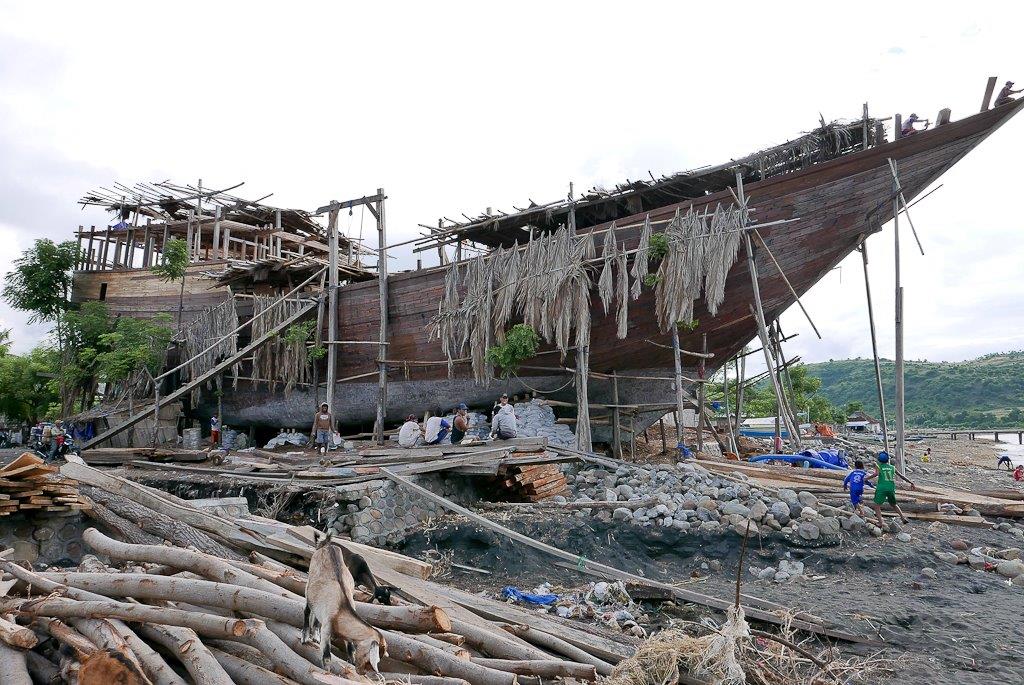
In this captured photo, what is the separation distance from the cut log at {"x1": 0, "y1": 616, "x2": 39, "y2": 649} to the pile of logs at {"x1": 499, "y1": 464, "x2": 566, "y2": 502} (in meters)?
6.67

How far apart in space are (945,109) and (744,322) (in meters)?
4.72

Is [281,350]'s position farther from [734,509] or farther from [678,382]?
[734,509]

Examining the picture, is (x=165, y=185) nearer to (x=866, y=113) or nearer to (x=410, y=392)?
(x=410, y=392)

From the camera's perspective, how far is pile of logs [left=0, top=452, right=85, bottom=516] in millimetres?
5785

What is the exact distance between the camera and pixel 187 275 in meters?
20.3

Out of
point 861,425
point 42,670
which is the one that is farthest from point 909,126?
point 861,425

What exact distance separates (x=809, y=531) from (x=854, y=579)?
3.45ft

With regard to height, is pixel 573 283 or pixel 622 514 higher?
pixel 573 283

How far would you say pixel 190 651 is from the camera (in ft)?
7.82

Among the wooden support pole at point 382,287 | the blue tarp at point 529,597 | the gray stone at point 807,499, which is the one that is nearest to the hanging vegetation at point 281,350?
the wooden support pole at point 382,287

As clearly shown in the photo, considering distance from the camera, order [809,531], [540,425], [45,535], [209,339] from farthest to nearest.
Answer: [209,339] → [540,425] → [809,531] → [45,535]

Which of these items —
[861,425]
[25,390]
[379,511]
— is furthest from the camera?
[861,425]

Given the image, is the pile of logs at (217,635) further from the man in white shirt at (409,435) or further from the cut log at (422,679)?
the man in white shirt at (409,435)

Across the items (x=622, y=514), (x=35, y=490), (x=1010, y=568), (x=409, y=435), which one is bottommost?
(x=1010, y=568)
